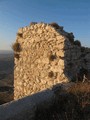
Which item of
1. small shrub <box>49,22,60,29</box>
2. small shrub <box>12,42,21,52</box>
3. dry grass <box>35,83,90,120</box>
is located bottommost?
dry grass <box>35,83,90,120</box>

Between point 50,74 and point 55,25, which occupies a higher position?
point 55,25

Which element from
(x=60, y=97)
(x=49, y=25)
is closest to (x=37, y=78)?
(x=49, y=25)

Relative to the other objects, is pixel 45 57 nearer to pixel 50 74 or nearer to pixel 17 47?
pixel 50 74

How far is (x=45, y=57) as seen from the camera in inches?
465

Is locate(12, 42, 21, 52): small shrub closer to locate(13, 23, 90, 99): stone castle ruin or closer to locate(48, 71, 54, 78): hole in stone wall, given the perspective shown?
locate(13, 23, 90, 99): stone castle ruin

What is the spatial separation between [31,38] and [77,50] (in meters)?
2.58

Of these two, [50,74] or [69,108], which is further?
[50,74]

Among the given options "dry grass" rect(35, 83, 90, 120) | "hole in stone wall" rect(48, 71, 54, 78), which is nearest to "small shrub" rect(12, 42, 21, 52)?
"hole in stone wall" rect(48, 71, 54, 78)

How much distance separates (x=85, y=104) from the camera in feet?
21.5

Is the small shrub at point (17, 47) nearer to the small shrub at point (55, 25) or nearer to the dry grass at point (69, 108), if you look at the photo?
the small shrub at point (55, 25)

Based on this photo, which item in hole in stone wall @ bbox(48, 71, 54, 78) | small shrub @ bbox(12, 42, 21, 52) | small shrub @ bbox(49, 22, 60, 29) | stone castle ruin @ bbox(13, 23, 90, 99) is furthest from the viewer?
small shrub @ bbox(12, 42, 21, 52)

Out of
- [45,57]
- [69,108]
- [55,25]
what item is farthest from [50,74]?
[69,108]

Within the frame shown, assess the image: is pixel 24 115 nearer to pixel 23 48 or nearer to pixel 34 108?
pixel 34 108

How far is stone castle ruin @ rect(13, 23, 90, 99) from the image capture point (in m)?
10.9
